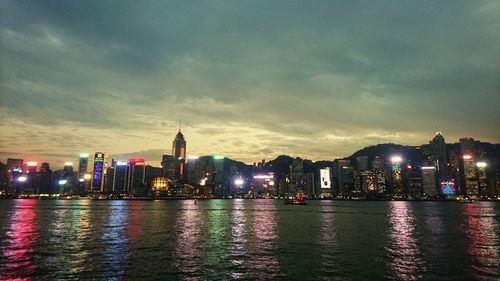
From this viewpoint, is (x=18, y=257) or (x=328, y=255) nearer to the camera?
(x=18, y=257)

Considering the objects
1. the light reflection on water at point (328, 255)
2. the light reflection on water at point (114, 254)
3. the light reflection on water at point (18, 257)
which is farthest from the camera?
the light reflection on water at point (328, 255)

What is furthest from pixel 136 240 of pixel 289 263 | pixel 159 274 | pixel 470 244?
pixel 470 244

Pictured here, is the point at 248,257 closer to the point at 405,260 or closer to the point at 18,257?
the point at 405,260

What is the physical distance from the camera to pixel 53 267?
124 feet

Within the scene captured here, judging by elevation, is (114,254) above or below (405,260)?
above

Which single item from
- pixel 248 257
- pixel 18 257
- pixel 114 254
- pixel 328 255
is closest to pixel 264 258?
pixel 248 257

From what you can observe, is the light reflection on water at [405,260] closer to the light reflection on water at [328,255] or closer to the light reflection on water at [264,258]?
the light reflection on water at [328,255]

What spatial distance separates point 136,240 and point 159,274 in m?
26.9

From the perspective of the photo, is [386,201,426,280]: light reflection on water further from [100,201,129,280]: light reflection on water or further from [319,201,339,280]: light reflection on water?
[100,201,129,280]: light reflection on water

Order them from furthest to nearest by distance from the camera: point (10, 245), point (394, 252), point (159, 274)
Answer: point (10, 245), point (394, 252), point (159, 274)

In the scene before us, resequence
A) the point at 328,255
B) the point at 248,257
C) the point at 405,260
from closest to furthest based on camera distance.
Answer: the point at 405,260, the point at 248,257, the point at 328,255

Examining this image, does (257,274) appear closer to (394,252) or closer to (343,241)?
(394,252)

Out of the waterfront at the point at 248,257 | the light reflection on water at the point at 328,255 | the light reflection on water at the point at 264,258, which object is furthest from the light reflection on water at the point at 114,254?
the light reflection on water at the point at 328,255

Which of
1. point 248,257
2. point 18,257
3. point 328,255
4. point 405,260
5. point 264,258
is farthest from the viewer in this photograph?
point 328,255
